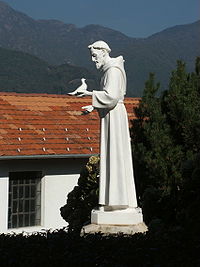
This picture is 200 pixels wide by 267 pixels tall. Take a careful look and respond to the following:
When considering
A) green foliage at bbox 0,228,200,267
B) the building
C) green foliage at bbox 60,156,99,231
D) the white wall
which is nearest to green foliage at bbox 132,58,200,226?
green foliage at bbox 60,156,99,231

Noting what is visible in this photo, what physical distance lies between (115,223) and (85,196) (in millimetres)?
4472

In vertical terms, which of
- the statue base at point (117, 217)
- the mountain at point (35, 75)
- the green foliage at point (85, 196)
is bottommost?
the statue base at point (117, 217)

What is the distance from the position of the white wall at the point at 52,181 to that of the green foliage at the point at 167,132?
3.30m

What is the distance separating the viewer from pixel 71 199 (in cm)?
1188

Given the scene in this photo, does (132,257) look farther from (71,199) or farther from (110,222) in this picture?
(71,199)

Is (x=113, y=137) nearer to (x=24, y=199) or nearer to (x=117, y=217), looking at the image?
(x=117, y=217)

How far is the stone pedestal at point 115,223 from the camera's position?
693 cm

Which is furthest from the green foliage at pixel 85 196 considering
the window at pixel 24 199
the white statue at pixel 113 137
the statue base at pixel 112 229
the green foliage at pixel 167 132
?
the statue base at pixel 112 229

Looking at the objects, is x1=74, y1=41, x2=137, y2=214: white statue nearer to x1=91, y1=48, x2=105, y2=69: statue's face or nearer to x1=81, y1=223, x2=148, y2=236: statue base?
x1=91, y1=48, x2=105, y2=69: statue's face

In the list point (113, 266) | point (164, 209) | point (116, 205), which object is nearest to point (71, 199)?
point (164, 209)

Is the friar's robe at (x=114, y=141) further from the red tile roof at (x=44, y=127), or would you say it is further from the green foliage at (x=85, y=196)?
the red tile roof at (x=44, y=127)

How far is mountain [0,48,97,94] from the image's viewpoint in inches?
3858

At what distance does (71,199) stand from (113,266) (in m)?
6.58

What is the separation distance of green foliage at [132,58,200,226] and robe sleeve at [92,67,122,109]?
165 inches
